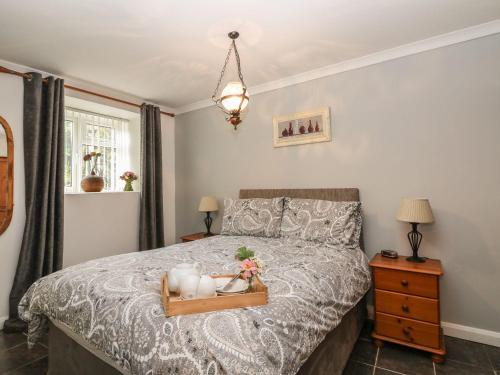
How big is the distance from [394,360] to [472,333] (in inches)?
30.9

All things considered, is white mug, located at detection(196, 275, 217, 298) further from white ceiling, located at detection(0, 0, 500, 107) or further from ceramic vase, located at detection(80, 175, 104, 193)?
ceramic vase, located at detection(80, 175, 104, 193)

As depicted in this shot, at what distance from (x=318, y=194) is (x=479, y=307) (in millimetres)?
1596

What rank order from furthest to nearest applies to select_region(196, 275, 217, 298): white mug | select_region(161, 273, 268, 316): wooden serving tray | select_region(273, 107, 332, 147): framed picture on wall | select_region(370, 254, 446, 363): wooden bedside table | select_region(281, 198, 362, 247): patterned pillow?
1. select_region(273, 107, 332, 147): framed picture on wall
2. select_region(281, 198, 362, 247): patterned pillow
3. select_region(370, 254, 446, 363): wooden bedside table
4. select_region(196, 275, 217, 298): white mug
5. select_region(161, 273, 268, 316): wooden serving tray

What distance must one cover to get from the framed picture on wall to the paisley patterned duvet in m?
1.33

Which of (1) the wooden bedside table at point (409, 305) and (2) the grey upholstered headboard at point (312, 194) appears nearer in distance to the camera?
(1) the wooden bedside table at point (409, 305)

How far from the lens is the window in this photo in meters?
3.50

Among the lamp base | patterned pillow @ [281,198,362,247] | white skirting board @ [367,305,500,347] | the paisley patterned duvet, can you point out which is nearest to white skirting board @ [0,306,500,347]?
white skirting board @ [367,305,500,347]

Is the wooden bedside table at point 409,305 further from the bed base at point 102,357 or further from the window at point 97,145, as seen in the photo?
the window at point 97,145

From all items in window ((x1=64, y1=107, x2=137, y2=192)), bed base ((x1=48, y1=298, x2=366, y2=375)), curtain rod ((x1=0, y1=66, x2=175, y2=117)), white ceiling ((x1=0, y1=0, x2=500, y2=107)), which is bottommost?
→ bed base ((x1=48, y1=298, x2=366, y2=375))

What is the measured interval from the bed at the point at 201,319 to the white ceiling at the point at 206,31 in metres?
1.78

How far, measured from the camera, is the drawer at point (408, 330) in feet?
6.62

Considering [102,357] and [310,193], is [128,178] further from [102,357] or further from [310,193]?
[102,357]

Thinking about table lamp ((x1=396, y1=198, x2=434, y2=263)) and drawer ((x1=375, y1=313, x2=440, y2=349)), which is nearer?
drawer ((x1=375, y1=313, x2=440, y2=349))

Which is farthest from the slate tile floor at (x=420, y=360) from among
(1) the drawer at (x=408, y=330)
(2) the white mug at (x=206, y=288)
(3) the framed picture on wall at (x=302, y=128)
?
(3) the framed picture on wall at (x=302, y=128)
